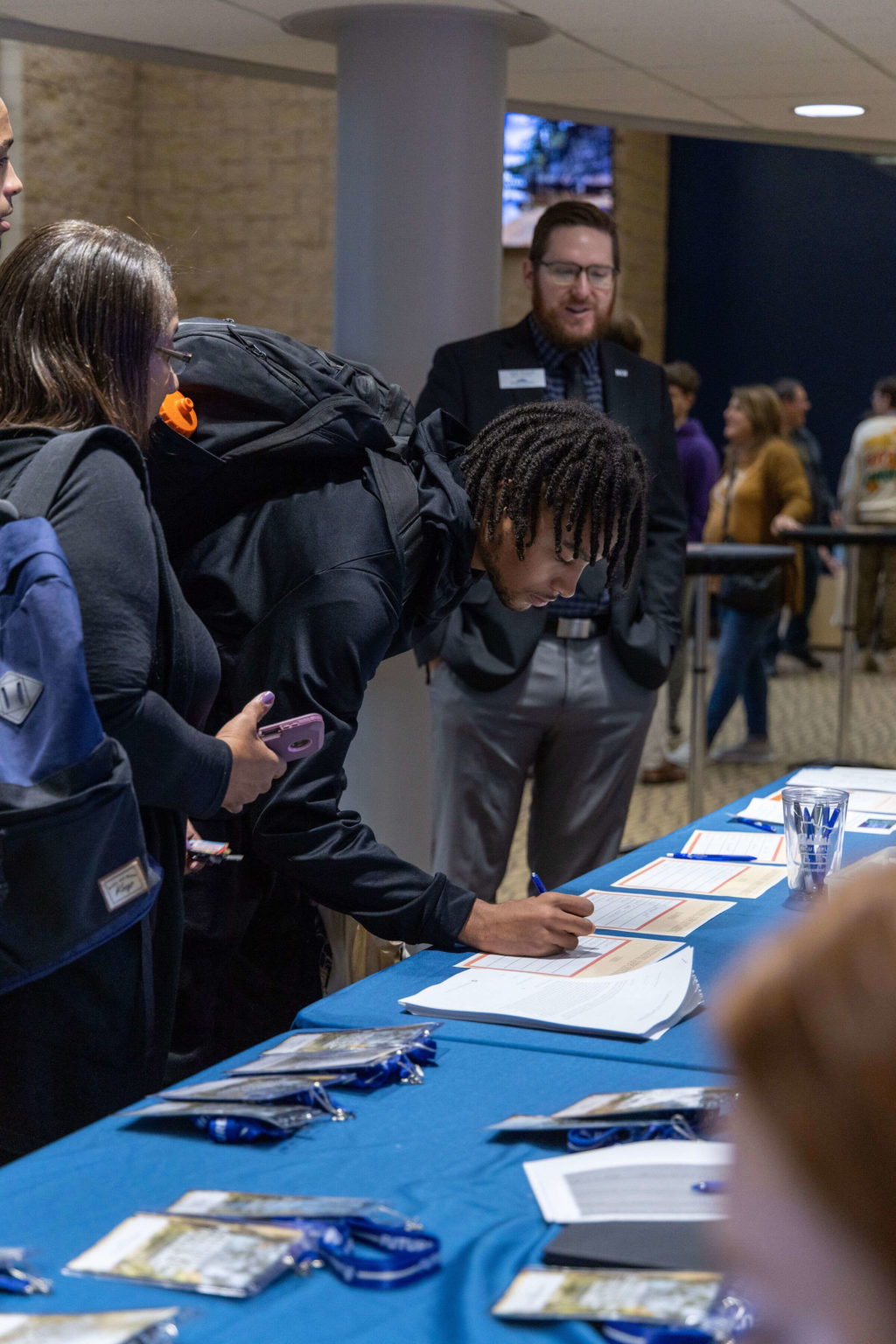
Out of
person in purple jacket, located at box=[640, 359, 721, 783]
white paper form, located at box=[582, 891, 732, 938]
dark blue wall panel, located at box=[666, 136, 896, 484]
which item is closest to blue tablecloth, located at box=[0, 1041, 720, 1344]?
white paper form, located at box=[582, 891, 732, 938]

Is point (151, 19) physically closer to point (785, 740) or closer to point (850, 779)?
point (850, 779)

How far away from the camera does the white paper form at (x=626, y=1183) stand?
963 mm

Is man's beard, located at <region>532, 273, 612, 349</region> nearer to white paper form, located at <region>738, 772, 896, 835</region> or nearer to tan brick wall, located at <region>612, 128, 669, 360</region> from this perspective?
white paper form, located at <region>738, 772, 896, 835</region>

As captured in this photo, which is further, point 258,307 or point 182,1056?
point 258,307

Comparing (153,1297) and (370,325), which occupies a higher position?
(370,325)

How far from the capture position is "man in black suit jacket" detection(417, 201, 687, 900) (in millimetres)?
3014

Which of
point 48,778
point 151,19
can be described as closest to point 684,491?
point 151,19

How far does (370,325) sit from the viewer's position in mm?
3523

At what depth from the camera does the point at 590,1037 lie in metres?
1.39

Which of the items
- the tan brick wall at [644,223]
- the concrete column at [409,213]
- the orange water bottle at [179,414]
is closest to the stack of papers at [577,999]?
the orange water bottle at [179,414]

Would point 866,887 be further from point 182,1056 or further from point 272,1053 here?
point 182,1056

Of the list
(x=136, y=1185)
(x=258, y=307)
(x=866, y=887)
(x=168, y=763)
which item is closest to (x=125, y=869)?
(x=168, y=763)

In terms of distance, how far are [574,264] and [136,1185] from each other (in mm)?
2467

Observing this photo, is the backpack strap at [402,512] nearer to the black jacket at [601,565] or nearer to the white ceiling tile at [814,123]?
the black jacket at [601,565]
